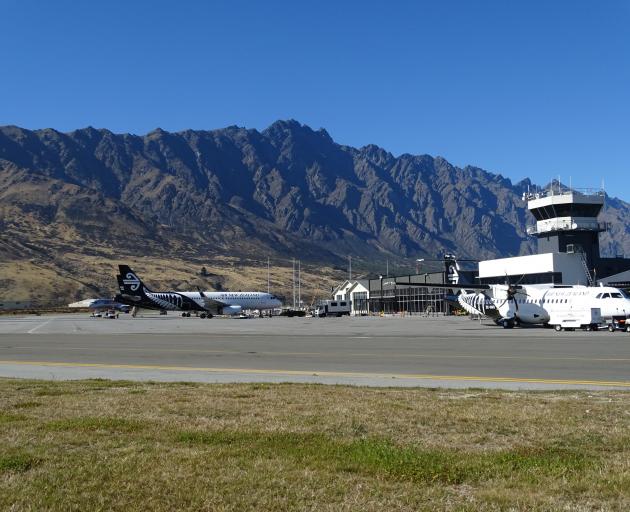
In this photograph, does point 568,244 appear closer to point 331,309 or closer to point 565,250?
point 565,250

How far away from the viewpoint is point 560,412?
408 inches

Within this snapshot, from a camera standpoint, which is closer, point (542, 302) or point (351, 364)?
point (351, 364)

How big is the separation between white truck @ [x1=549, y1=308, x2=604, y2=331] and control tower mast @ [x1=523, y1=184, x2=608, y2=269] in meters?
41.1

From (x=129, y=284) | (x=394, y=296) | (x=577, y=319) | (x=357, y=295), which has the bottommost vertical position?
(x=577, y=319)

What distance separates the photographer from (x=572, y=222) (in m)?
85.1

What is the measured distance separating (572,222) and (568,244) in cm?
306

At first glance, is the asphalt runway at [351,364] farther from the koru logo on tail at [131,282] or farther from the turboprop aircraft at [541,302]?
the koru logo on tail at [131,282]

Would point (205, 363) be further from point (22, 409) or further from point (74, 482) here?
point (74, 482)

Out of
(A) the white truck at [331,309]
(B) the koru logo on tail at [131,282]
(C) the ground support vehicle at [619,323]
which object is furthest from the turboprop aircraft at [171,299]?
(C) the ground support vehicle at [619,323]

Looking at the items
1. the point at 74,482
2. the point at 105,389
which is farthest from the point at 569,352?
the point at 74,482

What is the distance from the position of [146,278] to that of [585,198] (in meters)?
136

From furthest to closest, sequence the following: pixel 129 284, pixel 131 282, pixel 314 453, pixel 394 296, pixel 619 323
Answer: pixel 394 296
pixel 131 282
pixel 129 284
pixel 619 323
pixel 314 453

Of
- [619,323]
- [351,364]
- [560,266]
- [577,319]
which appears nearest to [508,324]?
[577,319]

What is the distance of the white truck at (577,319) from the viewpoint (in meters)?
44.4
